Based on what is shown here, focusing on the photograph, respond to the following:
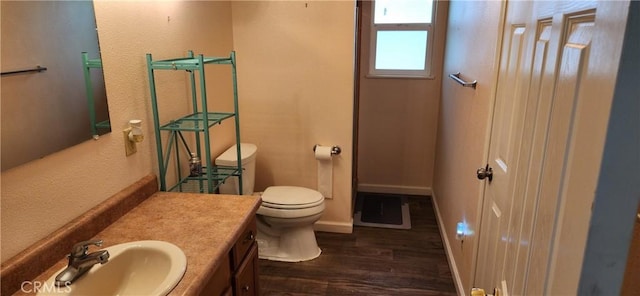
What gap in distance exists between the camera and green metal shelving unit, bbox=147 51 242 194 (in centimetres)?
178

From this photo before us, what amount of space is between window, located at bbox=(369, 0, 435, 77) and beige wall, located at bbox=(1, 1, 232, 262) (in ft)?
6.01

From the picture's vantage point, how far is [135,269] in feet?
4.27

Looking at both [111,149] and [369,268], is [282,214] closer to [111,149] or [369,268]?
[369,268]

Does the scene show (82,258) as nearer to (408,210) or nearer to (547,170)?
(547,170)

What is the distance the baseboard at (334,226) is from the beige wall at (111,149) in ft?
5.00

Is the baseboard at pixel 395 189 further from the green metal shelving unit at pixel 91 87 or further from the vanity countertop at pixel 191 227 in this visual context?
the green metal shelving unit at pixel 91 87

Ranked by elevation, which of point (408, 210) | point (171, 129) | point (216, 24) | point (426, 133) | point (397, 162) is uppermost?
point (216, 24)

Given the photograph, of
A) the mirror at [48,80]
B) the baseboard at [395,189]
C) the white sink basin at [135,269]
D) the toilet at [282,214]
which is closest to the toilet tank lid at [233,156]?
the toilet at [282,214]

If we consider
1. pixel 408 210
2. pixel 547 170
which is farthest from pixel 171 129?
pixel 408 210

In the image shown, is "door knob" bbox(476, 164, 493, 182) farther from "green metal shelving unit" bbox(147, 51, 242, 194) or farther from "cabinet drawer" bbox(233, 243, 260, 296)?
"green metal shelving unit" bbox(147, 51, 242, 194)

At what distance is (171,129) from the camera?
1.85 meters

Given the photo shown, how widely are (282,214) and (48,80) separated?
1639 mm

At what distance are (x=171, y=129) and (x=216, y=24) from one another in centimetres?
98

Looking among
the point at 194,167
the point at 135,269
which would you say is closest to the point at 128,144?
the point at 194,167
